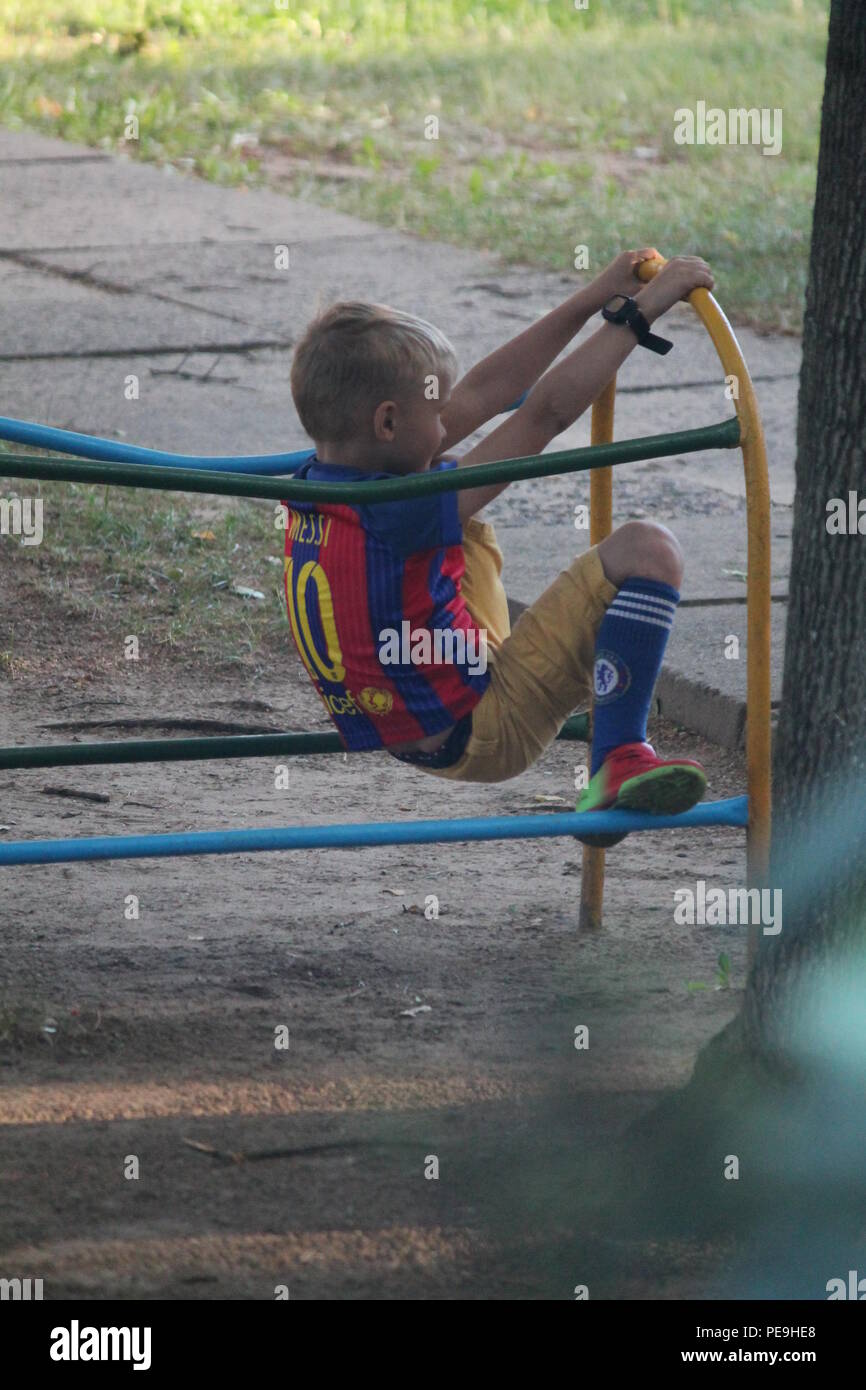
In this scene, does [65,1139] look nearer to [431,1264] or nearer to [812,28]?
[431,1264]

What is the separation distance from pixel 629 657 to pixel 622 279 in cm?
59

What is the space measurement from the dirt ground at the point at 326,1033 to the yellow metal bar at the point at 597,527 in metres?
0.05

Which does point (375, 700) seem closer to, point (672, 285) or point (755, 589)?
point (755, 589)

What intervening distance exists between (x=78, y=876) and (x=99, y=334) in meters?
3.54

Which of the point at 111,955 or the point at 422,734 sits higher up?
the point at 422,734

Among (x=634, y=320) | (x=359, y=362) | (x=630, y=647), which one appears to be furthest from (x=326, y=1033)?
(x=634, y=320)

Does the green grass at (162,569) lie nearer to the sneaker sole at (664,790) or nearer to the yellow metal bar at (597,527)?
the yellow metal bar at (597,527)

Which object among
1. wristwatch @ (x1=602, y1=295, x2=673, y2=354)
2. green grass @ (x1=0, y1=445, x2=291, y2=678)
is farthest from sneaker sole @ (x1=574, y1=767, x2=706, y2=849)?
green grass @ (x1=0, y1=445, x2=291, y2=678)

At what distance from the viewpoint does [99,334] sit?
663 cm

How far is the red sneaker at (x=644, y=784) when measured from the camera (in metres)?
2.63

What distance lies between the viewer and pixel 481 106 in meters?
10.7

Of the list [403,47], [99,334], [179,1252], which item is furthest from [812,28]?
[179,1252]

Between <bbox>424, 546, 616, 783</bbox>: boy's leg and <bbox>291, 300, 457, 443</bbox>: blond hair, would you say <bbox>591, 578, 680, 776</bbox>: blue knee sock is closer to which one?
<bbox>424, 546, 616, 783</bbox>: boy's leg

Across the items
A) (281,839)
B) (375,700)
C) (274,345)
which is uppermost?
(274,345)
